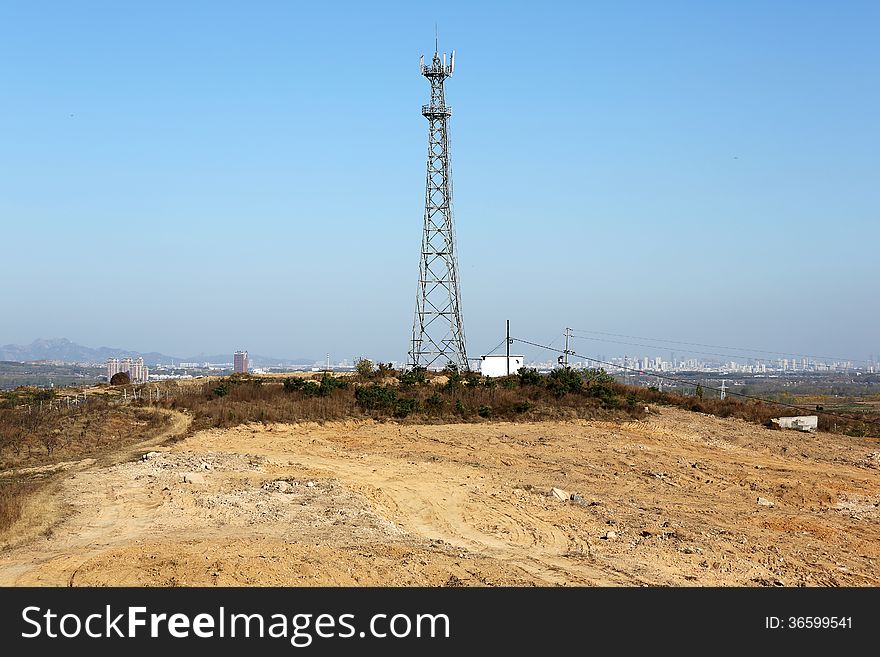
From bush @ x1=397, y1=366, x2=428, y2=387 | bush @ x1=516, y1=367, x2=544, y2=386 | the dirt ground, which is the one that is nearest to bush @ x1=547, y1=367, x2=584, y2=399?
bush @ x1=516, y1=367, x2=544, y2=386

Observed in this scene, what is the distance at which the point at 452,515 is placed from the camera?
1515cm

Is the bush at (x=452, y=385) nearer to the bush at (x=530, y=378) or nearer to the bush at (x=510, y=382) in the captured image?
the bush at (x=510, y=382)

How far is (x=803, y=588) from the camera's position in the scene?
10.8 meters

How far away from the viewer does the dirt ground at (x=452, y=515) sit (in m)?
11.0

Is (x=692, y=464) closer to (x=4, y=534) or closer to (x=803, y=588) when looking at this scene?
(x=803, y=588)

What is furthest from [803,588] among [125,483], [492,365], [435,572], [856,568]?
[492,365]

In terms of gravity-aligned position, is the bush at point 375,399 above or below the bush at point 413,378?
below

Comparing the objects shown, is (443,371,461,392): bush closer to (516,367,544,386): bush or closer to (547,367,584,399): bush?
(516,367,544,386): bush

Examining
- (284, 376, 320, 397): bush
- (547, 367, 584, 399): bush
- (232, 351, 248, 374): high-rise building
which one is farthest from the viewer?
(232, 351, 248, 374): high-rise building

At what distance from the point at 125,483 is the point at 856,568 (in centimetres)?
1382

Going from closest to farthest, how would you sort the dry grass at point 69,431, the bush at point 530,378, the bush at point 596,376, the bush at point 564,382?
the dry grass at point 69,431, the bush at point 564,382, the bush at point 530,378, the bush at point 596,376

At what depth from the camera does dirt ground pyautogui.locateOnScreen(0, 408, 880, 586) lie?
1102 centimetres

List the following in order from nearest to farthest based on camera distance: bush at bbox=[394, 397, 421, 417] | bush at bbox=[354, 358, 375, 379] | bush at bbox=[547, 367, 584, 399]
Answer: bush at bbox=[394, 397, 421, 417] < bush at bbox=[547, 367, 584, 399] < bush at bbox=[354, 358, 375, 379]

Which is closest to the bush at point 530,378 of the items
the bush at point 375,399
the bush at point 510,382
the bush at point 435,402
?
the bush at point 510,382
